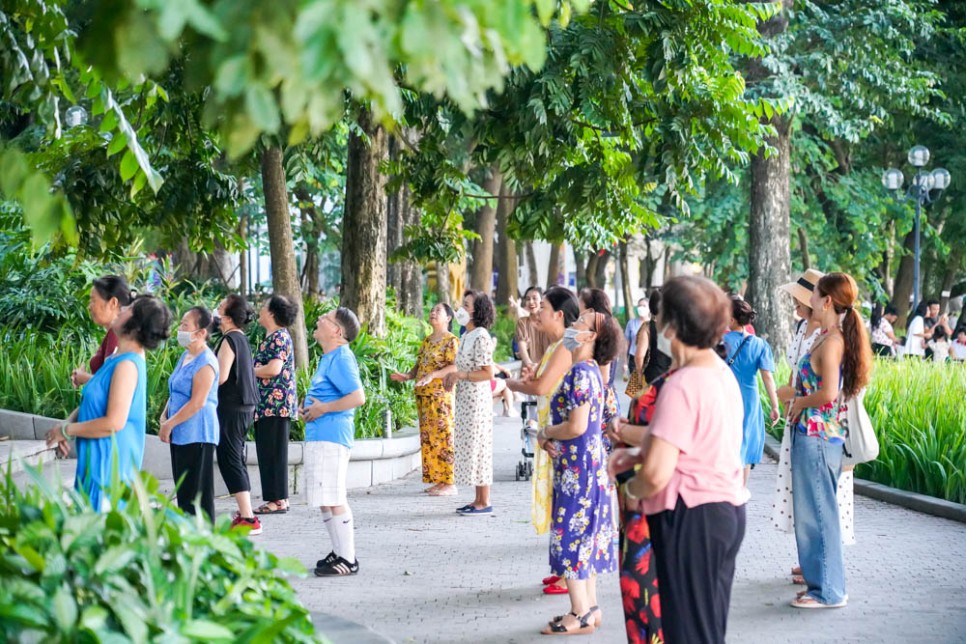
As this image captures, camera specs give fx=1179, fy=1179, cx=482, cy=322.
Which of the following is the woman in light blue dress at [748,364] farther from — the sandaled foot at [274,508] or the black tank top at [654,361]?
the sandaled foot at [274,508]

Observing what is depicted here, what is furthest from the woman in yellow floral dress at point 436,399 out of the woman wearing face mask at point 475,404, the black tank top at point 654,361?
the black tank top at point 654,361

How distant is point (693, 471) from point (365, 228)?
10.2 m

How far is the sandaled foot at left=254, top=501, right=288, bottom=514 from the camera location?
34.1ft

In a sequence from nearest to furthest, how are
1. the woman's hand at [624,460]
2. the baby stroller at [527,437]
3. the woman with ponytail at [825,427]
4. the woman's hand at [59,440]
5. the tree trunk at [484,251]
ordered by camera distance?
1. the woman's hand at [624,460]
2. the woman's hand at [59,440]
3. the woman with ponytail at [825,427]
4. the baby stroller at [527,437]
5. the tree trunk at [484,251]

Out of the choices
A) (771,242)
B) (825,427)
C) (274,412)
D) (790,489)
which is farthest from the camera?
(771,242)

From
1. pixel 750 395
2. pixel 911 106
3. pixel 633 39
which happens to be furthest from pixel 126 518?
pixel 911 106

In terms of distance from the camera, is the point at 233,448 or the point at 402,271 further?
the point at 402,271

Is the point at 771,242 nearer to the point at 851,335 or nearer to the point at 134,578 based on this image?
the point at 851,335

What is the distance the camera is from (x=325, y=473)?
7754 mm

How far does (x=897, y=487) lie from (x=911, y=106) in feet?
45.7

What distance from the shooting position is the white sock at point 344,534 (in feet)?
25.8

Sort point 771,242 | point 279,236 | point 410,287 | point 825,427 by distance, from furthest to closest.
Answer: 1. point 410,287
2. point 771,242
3. point 279,236
4. point 825,427

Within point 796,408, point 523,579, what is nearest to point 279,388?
point 523,579

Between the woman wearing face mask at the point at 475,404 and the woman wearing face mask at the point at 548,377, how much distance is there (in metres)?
2.79
